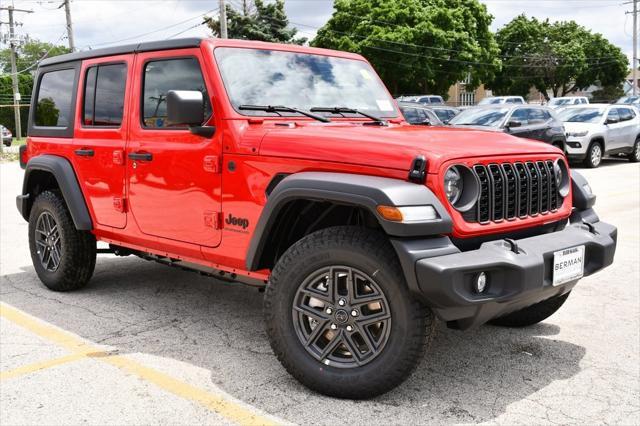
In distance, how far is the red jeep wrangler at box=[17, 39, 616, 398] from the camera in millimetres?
3264

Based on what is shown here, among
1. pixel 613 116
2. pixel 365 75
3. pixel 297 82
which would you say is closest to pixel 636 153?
pixel 613 116

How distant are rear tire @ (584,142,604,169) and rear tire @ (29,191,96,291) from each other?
14.8m

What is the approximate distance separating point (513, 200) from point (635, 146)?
17.5m

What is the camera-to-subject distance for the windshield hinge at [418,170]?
325cm

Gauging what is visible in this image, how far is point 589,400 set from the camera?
3.55 meters

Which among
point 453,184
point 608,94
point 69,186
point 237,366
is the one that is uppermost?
point 608,94

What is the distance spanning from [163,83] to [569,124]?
15.7m

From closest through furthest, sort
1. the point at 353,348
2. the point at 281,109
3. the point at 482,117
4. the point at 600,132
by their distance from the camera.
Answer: the point at 353,348
the point at 281,109
the point at 482,117
the point at 600,132

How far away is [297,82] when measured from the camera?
4539 millimetres

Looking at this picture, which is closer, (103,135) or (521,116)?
(103,135)

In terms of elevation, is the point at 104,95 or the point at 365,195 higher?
the point at 104,95

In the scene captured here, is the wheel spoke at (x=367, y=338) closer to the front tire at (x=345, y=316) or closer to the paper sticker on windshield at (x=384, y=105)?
the front tire at (x=345, y=316)

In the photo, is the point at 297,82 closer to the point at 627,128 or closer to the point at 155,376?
the point at 155,376

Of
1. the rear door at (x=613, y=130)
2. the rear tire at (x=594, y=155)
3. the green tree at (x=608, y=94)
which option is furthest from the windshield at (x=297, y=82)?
the green tree at (x=608, y=94)
